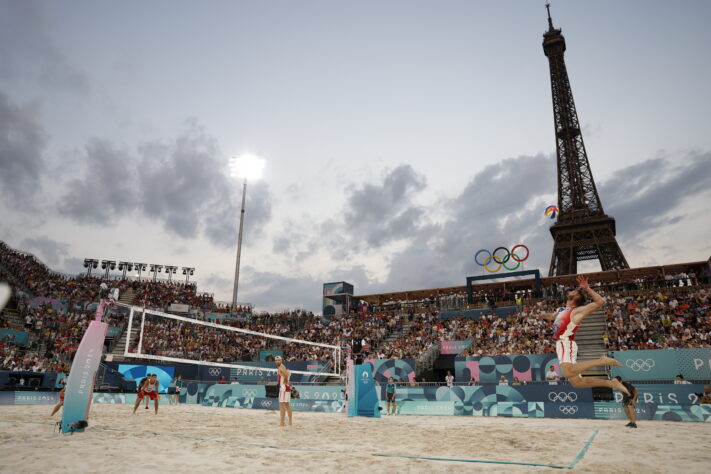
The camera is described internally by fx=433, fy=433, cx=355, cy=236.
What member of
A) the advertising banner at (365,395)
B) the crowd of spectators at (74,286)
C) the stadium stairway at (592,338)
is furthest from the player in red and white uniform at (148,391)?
the stadium stairway at (592,338)

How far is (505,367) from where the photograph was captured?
22188 mm

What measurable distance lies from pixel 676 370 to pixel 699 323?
182 inches

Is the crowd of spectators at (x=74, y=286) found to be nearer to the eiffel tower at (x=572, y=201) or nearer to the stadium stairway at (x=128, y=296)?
the stadium stairway at (x=128, y=296)

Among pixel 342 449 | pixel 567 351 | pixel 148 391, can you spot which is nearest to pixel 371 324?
pixel 148 391

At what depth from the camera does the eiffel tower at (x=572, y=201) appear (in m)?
44.1

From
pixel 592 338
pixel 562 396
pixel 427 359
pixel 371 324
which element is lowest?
pixel 562 396

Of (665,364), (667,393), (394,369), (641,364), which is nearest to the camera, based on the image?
(667,393)

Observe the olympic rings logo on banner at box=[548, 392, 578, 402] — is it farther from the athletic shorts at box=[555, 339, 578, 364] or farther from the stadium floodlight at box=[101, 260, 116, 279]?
the stadium floodlight at box=[101, 260, 116, 279]

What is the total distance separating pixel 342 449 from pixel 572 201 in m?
47.3

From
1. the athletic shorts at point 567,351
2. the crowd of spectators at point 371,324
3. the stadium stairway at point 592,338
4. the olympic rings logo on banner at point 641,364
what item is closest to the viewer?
the athletic shorts at point 567,351

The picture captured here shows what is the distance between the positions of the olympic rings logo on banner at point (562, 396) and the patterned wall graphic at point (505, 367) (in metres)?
4.59

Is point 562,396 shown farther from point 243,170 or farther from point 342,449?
point 243,170

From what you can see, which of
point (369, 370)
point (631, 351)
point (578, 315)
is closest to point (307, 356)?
point (369, 370)

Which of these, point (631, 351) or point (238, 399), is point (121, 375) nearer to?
point (238, 399)
